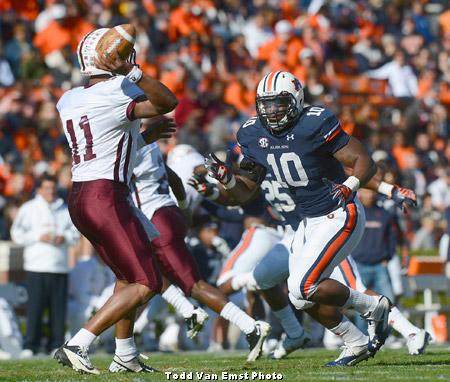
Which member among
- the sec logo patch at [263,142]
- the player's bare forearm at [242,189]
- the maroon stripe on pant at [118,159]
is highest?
the sec logo patch at [263,142]

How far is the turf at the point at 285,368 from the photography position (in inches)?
260

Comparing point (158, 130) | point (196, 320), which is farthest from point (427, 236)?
point (158, 130)

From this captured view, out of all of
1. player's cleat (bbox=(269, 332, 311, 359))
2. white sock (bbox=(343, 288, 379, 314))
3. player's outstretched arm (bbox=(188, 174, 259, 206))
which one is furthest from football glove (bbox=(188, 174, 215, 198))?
player's cleat (bbox=(269, 332, 311, 359))

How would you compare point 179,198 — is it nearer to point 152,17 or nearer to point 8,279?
point 8,279

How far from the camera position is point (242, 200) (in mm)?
7762

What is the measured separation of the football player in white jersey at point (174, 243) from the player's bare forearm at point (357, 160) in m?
1.64

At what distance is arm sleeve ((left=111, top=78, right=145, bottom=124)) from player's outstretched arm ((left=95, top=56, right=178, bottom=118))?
35mm

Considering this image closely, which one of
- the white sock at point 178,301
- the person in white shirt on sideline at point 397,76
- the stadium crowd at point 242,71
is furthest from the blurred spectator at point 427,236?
the white sock at point 178,301

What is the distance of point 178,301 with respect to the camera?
29.2 ft

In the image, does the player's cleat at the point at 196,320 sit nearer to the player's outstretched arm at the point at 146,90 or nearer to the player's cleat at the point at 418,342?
the player's cleat at the point at 418,342

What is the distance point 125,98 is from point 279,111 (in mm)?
1091

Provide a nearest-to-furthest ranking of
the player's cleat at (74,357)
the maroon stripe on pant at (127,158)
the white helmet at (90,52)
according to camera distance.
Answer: the player's cleat at (74,357)
the white helmet at (90,52)
the maroon stripe on pant at (127,158)

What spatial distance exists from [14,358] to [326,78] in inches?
346

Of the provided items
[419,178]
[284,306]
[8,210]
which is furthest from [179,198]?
[419,178]
